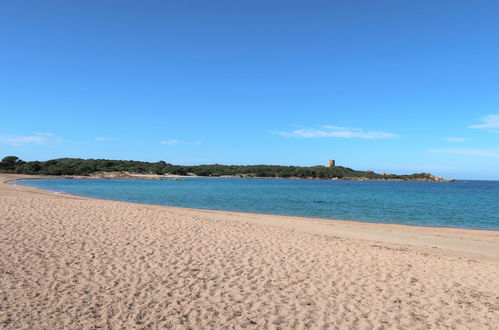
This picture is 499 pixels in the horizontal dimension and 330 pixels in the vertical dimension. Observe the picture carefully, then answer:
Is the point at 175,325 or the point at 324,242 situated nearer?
the point at 175,325

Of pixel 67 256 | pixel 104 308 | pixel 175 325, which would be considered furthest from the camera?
pixel 67 256

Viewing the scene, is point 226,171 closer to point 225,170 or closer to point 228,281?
point 225,170

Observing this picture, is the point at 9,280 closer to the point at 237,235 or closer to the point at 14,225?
the point at 14,225

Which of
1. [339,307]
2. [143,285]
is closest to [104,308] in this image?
[143,285]

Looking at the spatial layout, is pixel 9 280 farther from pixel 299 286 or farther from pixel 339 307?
pixel 339 307

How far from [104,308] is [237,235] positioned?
7.95m

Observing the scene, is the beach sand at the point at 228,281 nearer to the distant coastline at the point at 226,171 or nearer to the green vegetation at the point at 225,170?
the distant coastline at the point at 226,171

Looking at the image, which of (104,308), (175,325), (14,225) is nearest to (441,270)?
(175,325)

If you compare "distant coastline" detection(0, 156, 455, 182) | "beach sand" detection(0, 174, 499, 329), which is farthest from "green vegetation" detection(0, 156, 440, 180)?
"beach sand" detection(0, 174, 499, 329)

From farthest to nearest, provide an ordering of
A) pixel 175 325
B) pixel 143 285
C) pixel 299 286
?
1. pixel 299 286
2. pixel 143 285
3. pixel 175 325

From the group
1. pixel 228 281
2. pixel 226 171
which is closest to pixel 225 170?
pixel 226 171

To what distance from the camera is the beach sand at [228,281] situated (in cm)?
579

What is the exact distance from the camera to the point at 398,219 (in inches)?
991

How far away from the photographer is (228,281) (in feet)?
25.0
